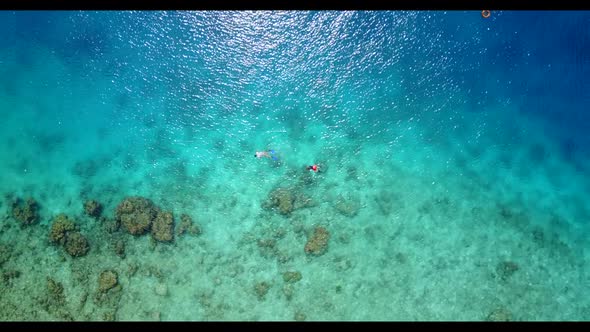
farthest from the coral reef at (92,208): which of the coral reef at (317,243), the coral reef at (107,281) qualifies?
the coral reef at (317,243)

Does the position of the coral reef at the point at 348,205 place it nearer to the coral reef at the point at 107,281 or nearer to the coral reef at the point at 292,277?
the coral reef at the point at 292,277

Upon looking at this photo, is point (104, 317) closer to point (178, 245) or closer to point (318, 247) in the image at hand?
point (178, 245)

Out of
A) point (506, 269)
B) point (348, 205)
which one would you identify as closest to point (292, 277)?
point (348, 205)

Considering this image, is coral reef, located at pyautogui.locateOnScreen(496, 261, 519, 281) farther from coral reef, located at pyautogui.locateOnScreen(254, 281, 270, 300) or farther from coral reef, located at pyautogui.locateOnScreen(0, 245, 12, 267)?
coral reef, located at pyautogui.locateOnScreen(0, 245, 12, 267)

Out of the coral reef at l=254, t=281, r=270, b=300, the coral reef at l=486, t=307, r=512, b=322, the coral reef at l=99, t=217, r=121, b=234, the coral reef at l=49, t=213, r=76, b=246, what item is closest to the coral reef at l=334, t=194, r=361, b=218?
the coral reef at l=254, t=281, r=270, b=300
